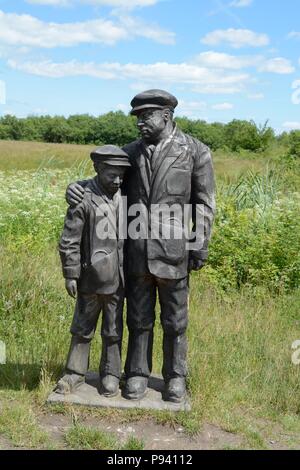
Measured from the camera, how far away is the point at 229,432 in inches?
143

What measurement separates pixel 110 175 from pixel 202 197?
66 cm

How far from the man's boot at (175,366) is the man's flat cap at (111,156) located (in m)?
1.29

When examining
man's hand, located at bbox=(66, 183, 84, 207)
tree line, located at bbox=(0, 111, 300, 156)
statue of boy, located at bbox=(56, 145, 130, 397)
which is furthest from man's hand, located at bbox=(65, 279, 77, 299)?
tree line, located at bbox=(0, 111, 300, 156)

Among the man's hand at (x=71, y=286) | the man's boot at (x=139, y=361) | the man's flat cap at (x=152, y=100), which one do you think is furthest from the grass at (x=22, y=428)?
the man's flat cap at (x=152, y=100)

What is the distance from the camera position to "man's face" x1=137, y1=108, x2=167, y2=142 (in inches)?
139

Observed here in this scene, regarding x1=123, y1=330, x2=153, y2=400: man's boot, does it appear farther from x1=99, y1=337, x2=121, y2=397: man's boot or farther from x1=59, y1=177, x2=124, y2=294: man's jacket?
x1=59, y1=177, x2=124, y2=294: man's jacket

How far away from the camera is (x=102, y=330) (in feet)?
12.6

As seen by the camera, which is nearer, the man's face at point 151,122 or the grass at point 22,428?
the grass at point 22,428

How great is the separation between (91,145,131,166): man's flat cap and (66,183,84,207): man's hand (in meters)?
0.23

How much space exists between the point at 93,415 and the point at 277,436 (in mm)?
1258

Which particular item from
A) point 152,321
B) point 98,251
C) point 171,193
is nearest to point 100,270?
point 98,251

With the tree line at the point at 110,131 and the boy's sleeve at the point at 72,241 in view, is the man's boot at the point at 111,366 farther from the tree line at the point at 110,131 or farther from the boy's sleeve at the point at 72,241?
the tree line at the point at 110,131

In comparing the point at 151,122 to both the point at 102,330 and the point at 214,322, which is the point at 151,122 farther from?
the point at 214,322

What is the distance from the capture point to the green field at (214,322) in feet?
12.1
